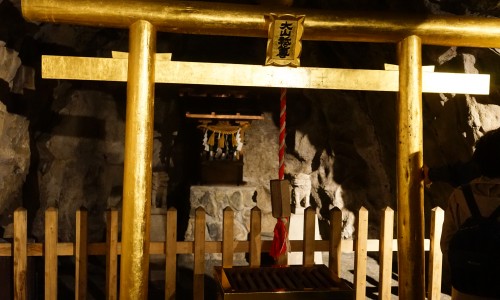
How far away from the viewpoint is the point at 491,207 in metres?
2.44

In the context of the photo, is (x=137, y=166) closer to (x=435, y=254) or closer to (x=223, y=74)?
(x=223, y=74)

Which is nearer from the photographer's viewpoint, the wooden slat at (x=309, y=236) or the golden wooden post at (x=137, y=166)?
the golden wooden post at (x=137, y=166)

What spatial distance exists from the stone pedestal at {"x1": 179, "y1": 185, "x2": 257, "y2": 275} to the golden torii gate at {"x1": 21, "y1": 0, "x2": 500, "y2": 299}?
4.48 m

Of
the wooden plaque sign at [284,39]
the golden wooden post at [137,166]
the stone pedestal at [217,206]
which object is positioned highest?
the wooden plaque sign at [284,39]

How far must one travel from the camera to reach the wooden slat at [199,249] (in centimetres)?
389

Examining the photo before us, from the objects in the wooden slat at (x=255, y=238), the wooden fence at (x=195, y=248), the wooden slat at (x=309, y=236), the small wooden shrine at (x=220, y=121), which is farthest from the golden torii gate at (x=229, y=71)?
the small wooden shrine at (x=220, y=121)

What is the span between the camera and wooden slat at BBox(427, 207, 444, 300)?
424 cm

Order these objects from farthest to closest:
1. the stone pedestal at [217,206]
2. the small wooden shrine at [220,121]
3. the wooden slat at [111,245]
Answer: the stone pedestal at [217,206]
the small wooden shrine at [220,121]
the wooden slat at [111,245]

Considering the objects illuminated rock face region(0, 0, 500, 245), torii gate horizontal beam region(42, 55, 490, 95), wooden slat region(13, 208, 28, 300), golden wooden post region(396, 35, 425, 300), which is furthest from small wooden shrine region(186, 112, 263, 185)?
wooden slat region(13, 208, 28, 300)

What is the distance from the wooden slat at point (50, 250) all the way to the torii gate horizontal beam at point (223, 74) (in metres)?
1.30

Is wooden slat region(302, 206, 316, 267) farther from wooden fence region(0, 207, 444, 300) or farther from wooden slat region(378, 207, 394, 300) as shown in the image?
wooden slat region(378, 207, 394, 300)

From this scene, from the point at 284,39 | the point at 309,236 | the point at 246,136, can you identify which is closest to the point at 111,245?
the point at 309,236

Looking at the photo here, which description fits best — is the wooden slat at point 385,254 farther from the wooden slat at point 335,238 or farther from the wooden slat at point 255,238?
the wooden slat at point 255,238

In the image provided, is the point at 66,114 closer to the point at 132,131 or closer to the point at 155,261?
the point at 155,261
